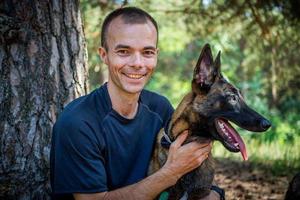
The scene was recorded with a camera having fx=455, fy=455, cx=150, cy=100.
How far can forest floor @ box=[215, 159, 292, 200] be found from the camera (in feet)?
17.7

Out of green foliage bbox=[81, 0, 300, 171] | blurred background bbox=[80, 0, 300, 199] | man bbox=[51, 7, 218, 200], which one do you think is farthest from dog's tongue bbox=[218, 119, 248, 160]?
green foliage bbox=[81, 0, 300, 171]

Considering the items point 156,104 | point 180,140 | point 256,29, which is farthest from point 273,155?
point 180,140

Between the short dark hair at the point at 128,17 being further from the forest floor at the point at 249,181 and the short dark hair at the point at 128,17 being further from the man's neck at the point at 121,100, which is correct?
the forest floor at the point at 249,181

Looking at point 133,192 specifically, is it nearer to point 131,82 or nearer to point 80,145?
point 80,145

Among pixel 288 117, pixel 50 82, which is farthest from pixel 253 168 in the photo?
pixel 288 117

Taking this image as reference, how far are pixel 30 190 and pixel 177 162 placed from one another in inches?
50.3

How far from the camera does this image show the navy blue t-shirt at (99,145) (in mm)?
3115

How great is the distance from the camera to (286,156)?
721 cm

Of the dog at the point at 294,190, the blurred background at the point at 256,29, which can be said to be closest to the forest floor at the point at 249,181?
the blurred background at the point at 256,29

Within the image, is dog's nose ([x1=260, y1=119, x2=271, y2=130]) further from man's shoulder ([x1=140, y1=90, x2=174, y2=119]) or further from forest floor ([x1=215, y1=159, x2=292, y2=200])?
forest floor ([x1=215, y1=159, x2=292, y2=200])

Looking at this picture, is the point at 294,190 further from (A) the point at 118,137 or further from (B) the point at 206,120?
(A) the point at 118,137

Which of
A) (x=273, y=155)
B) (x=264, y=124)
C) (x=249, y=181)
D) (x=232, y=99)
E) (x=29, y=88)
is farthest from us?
(x=273, y=155)

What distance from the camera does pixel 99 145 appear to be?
323 centimetres

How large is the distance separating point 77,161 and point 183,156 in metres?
0.75
